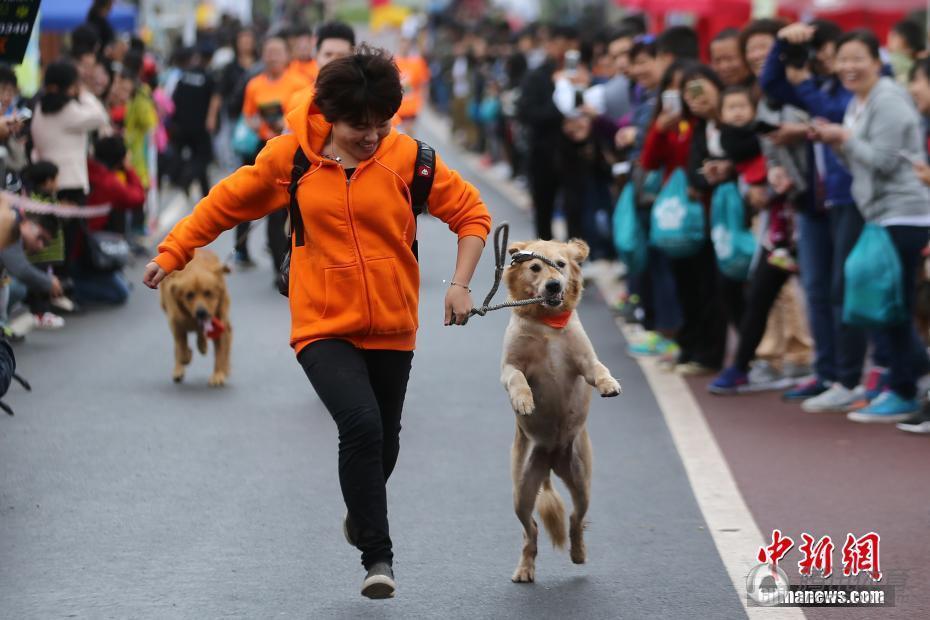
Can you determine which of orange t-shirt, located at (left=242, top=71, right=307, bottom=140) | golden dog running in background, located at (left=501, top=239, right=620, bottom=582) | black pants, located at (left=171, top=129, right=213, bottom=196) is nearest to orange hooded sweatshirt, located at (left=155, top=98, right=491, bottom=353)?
golden dog running in background, located at (left=501, top=239, right=620, bottom=582)

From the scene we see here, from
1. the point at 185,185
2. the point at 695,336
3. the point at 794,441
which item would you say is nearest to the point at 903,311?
the point at 794,441

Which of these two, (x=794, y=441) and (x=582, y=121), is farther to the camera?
(x=582, y=121)

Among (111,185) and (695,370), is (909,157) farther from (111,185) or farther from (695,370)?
(111,185)

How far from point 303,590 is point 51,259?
22.5 ft

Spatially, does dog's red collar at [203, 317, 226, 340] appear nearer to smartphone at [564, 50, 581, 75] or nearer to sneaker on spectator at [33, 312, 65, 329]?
sneaker on spectator at [33, 312, 65, 329]

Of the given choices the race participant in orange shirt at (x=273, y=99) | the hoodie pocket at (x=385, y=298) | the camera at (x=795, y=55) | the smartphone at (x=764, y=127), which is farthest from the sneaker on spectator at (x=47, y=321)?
the hoodie pocket at (x=385, y=298)

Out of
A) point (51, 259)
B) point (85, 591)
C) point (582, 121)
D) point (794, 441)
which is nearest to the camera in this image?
point (85, 591)

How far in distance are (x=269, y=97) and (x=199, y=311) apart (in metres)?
3.66

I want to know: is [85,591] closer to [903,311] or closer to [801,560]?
[801,560]

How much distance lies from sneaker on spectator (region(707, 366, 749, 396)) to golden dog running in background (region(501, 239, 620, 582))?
3.97 m

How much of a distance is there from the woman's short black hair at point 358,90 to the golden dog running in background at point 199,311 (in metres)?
4.90

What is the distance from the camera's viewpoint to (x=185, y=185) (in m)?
21.2

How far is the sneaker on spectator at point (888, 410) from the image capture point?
9.32 meters

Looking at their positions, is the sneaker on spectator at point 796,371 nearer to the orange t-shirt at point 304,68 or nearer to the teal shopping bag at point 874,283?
the teal shopping bag at point 874,283
